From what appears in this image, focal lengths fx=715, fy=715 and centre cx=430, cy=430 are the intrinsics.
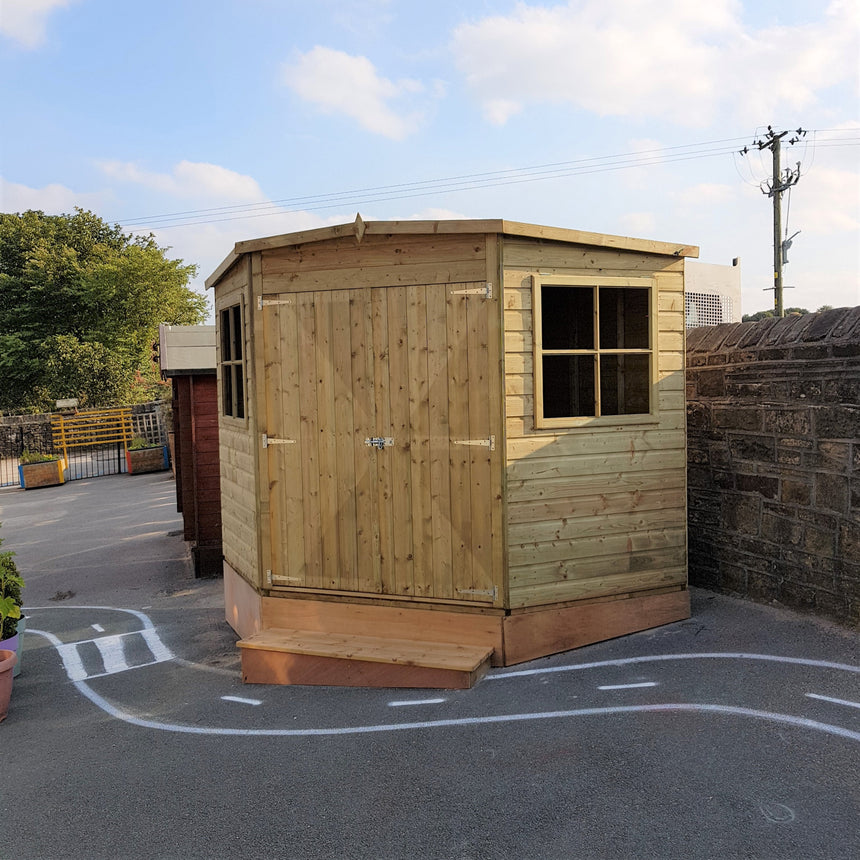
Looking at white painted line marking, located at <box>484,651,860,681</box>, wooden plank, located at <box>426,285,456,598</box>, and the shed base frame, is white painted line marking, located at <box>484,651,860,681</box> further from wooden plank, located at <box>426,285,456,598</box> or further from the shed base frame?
wooden plank, located at <box>426,285,456,598</box>

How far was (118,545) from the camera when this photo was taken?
37.4 ft

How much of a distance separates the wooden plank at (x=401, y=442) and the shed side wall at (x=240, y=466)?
124cm

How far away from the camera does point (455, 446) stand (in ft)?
17.6

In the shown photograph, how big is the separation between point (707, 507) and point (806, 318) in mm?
1883

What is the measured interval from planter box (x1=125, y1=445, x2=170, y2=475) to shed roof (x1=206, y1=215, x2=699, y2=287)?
1584cm

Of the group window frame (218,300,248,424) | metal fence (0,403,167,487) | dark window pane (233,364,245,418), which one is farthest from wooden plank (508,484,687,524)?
metal fence (0,403,167,487)

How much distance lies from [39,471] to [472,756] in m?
18.2

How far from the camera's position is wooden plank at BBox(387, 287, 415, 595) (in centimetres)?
542

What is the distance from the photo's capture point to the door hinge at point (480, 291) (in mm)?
5184

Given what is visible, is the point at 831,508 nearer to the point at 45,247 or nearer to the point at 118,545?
the point at 118,545

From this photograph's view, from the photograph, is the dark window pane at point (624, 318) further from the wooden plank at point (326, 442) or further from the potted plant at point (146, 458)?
the potted plant at point (146, 458)

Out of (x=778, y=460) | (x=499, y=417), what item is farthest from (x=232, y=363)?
(x=778, y=460)

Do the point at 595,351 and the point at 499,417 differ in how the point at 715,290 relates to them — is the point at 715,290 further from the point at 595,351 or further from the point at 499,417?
the point at 499,417

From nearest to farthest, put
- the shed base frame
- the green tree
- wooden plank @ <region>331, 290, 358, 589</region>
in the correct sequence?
the shed base frame, wooden plank @ <region>331, 290, 358, 589</region>, the green tree
